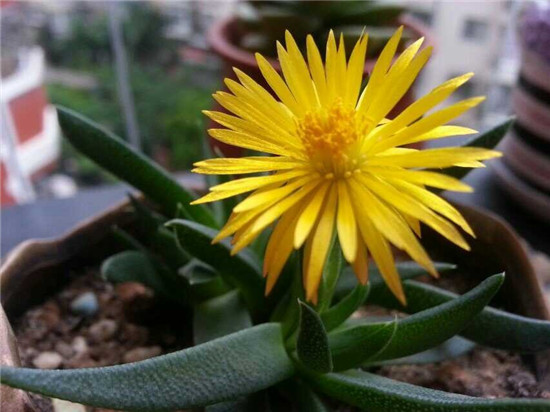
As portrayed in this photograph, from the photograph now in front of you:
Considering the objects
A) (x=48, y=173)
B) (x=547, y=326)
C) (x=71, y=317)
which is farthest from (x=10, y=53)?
(x=547, y=326)

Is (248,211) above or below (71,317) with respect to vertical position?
above

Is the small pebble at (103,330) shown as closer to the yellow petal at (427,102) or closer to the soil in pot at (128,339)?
the soil in pot at (128,339)

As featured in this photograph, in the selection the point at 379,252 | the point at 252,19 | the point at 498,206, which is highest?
the point at 252,19

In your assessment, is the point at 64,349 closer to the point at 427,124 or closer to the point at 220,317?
the point at 220,317

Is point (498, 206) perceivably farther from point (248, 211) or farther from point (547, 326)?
point (248, 211)

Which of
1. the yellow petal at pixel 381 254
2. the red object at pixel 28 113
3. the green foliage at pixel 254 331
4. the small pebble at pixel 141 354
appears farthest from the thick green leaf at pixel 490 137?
the red object at pixel 28 113

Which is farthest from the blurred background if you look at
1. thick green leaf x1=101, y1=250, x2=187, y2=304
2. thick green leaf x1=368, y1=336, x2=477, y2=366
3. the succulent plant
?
thick green leaf x1=368, y1=336, x2=477, y2=366
